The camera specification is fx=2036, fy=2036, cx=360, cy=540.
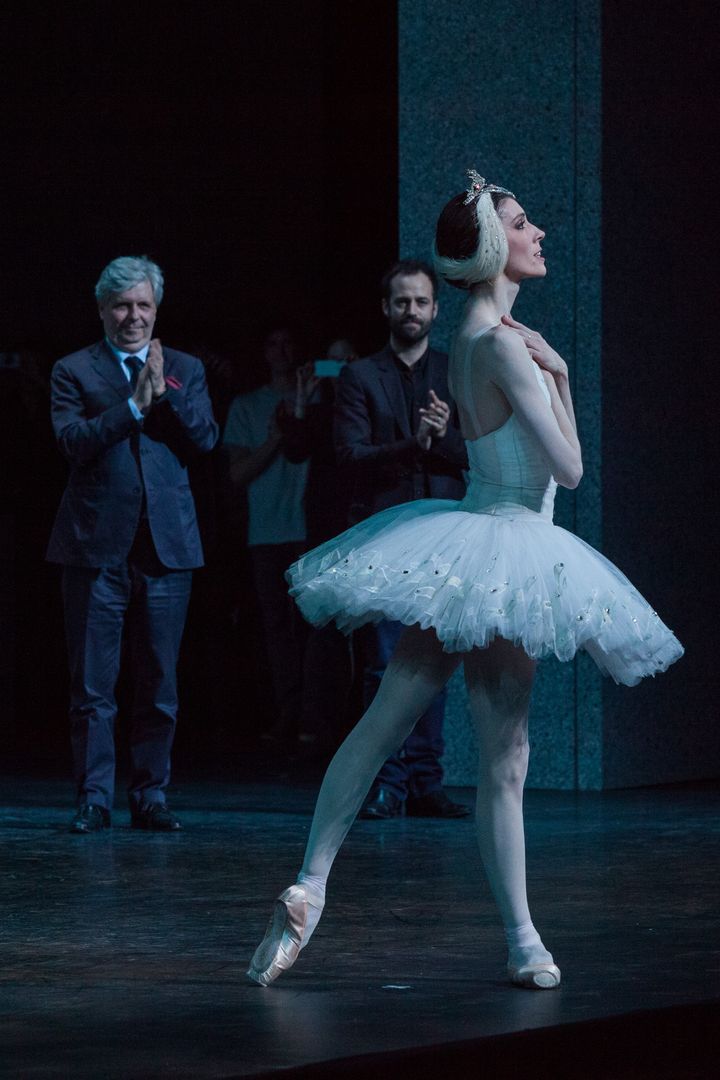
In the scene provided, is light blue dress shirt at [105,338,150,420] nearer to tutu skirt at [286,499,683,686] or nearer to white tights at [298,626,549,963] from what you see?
tutu skirt at [286,499,683,686]

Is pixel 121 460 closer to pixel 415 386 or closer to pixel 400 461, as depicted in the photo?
pixel 400 461

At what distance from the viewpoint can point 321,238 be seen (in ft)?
39.7

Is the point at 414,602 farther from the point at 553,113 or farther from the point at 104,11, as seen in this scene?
the point at 104,11

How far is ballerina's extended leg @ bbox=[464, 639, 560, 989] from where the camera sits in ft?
13.4

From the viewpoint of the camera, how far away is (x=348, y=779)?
163 inches

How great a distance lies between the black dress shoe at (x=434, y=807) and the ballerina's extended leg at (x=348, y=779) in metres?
2.86

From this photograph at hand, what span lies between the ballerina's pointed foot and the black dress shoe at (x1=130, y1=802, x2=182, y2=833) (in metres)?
2.85

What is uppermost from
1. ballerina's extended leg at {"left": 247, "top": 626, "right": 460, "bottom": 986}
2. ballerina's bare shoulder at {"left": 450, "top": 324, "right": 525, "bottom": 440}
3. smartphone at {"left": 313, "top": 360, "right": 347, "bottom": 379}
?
smartphone at {"left": 313, "top": 360, "right": 347, "bottom": 379}

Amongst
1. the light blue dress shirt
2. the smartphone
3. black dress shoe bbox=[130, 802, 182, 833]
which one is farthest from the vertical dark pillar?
black dress shoe bbox=[130, 802, 182, 833]

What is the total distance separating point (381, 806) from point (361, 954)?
2599 mm

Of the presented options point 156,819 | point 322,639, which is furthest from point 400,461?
point 322,639

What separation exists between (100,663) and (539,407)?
3083mm

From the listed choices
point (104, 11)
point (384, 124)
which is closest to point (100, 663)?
point (384, 124)

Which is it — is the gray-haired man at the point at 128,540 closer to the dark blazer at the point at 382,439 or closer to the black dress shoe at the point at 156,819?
the black dress shoe at the point at 156,819
